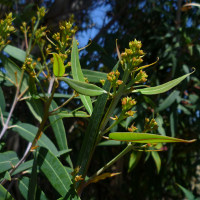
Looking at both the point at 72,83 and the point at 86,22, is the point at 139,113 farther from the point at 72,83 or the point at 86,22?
the point at 86,22

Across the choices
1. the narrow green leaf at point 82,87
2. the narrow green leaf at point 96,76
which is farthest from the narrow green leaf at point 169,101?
the narrow green leaf at point 82,87

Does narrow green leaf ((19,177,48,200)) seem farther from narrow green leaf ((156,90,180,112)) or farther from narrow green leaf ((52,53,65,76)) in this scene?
narrow green leaf ((156,90,180,112))

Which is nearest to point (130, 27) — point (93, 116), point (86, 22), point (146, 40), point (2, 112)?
point (146, 40)

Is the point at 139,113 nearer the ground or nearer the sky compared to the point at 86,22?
nearer the ground

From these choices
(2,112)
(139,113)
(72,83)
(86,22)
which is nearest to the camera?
(72,83)

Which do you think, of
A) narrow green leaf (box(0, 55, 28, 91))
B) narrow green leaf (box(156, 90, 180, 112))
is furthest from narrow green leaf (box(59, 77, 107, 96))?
narrow green leaf (box(156, 90, 180, 112))

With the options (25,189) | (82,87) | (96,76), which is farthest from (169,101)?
(82,87)

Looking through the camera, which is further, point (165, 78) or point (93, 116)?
point (165, 78)
